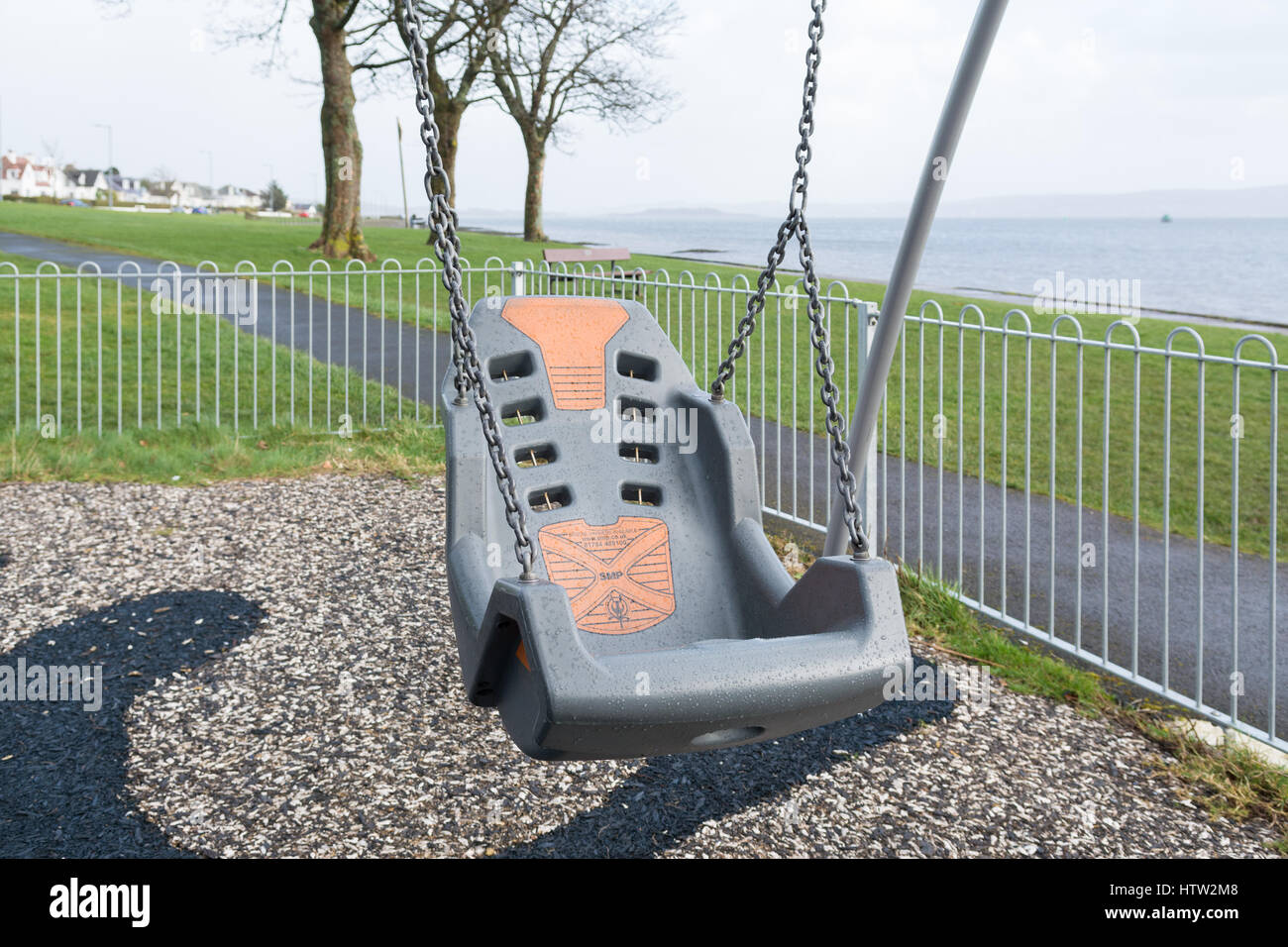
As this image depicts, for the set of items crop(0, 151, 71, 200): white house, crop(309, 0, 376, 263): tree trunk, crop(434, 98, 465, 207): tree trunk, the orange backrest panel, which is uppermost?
crop(0, 151, 71, 200): white house

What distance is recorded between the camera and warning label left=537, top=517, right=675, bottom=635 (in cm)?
366

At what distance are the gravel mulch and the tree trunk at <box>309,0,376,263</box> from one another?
17.5 metres

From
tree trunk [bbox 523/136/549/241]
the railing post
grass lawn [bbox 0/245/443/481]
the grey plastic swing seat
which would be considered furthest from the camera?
tree trunk [bbox 523/136/549/241]

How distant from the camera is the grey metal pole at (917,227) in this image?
163 inches

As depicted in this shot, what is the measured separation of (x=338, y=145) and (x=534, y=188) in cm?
1604

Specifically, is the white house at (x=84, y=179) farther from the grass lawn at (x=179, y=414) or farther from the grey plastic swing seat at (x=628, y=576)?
the grey plastic swing seat at (x=628, y=576)

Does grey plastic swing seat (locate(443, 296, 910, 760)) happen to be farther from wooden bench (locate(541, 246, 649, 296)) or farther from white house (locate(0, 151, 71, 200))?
white house (locate(0, 151, 71, 200))

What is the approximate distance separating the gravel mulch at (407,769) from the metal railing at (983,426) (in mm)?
1013

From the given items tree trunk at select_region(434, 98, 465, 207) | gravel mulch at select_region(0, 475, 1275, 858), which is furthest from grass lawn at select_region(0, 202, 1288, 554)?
tree trunk at select_region(434, 98, 465, 207)

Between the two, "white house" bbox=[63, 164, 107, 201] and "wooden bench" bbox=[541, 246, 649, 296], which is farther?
"white house" bbox=[63, 164, 107, 201]

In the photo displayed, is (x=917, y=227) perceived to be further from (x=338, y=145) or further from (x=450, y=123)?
(x=450, y=123)

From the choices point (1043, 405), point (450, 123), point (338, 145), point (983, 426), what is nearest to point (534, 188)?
point (450, 123)

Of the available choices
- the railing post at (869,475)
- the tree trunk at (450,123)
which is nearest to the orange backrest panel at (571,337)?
the railing post at (869,475)
